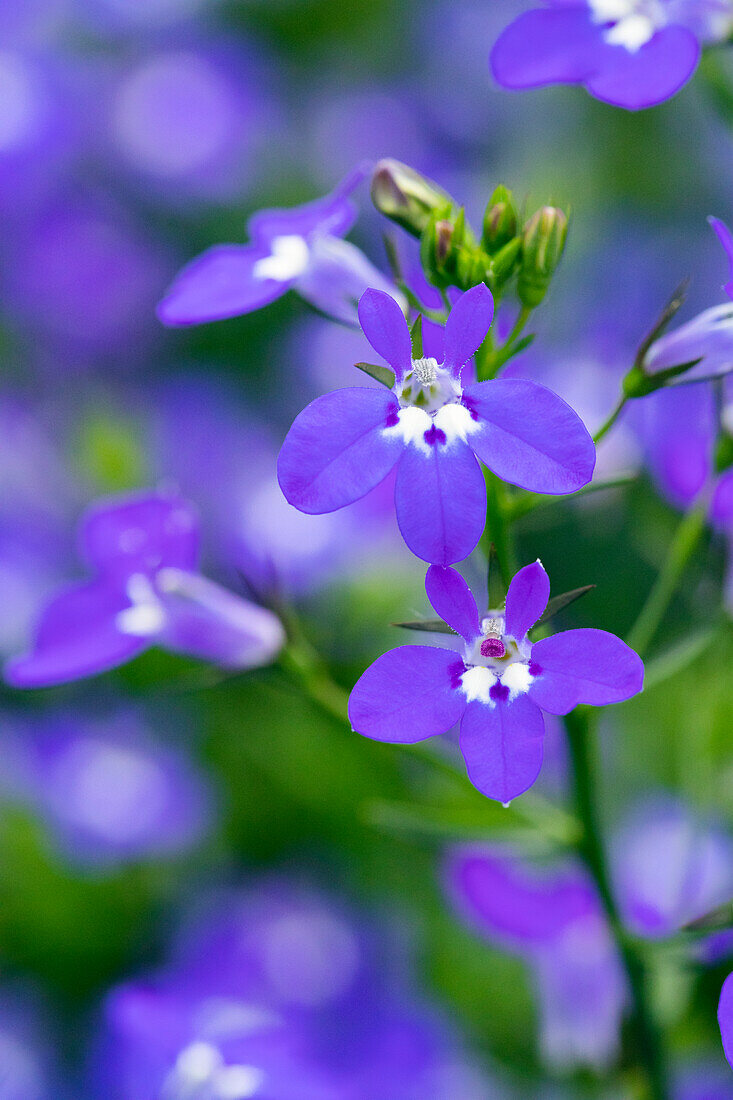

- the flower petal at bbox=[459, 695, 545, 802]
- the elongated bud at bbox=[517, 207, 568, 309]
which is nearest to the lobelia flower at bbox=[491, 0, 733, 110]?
the elongated bud at bbox=[517, 207, 568, 309]

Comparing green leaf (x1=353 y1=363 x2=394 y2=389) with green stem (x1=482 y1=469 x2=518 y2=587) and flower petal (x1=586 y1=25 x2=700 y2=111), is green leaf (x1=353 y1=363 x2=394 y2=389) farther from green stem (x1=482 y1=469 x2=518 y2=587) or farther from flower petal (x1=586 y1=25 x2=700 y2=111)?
flower petal (x1=586 y1=25 x2=700 y2=111)

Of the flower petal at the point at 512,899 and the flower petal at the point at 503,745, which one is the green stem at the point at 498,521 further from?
the flower petal at the point at 512,899

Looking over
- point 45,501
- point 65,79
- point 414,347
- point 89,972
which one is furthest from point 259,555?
point 65,79

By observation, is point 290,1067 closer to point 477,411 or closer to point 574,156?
point 477,411

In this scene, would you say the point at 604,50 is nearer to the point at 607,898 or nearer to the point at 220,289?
the point at 220,289

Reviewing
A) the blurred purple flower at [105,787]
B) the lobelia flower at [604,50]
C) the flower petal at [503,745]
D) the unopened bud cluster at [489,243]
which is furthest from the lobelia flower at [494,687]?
the blurred purple flower at [105,787]
